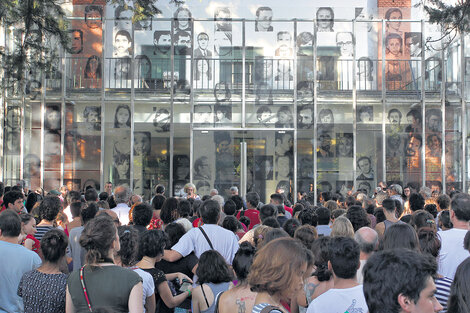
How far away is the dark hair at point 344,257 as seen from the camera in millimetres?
3826

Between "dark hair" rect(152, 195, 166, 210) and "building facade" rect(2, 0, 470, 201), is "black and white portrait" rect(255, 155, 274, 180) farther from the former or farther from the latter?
"dark hair" rect(152, 195, 166, 210)

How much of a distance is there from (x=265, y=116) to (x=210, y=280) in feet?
46.8

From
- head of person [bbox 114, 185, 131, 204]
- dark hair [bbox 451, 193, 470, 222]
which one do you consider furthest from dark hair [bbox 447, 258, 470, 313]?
head of person [bbox 114, 185, 131, 204]

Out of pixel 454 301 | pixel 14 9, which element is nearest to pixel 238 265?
pixel 454 301

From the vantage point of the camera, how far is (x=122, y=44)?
62.0 feet

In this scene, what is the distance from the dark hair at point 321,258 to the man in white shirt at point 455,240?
1268mm

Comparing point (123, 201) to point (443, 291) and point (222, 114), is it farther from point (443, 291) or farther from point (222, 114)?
point (222, 114)

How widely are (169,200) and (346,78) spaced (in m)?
13.0

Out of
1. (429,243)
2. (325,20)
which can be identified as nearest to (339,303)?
(429,243)

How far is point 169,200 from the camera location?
7332 millimetres

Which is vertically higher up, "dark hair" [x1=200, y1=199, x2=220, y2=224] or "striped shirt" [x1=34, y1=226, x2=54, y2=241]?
"dark hair" [x1=200, y1=199, x2=220, y2=224]

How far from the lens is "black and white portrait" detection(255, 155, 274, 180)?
18.2m

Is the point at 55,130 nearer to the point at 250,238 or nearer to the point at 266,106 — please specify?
the point at 266,106

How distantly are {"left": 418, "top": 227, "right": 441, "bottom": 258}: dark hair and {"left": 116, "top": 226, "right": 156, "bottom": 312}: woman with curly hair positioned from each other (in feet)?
8.06
